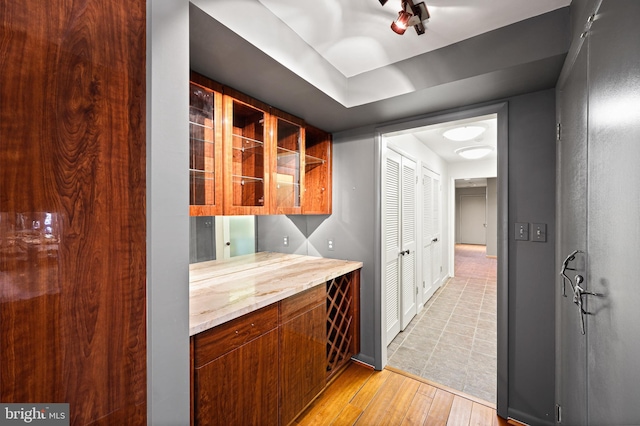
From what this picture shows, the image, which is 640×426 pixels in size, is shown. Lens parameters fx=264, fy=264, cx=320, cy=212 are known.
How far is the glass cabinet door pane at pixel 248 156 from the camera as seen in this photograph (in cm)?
183

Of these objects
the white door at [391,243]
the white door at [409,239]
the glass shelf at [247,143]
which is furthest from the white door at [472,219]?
the glass shelf at [247,143]

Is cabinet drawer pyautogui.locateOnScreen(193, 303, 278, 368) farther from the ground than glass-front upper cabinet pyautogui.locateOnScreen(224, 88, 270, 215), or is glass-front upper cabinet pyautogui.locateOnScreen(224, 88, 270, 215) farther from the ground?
glass-front upper cabinet pyautogui.locateOnScreen(224, 88, 270, 215)

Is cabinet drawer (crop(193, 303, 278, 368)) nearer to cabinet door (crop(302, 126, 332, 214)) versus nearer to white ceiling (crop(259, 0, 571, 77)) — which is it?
cabinet door (crop(302, 126, 332, 214))

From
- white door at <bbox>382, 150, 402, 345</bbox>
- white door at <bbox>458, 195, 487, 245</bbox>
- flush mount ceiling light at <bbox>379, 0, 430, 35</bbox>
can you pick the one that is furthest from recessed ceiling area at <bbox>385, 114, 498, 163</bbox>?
white door at <bbox>458, 195, 487, 245</bbox>

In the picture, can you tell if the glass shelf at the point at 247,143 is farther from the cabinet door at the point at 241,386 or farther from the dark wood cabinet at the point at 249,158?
the cabinet door at the point at 241,386

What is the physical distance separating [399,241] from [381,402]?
153 centimetres

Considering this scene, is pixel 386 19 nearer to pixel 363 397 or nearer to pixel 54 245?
pixel 54 245

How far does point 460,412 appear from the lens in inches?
74.2

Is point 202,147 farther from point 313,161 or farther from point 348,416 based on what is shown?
point 348,416

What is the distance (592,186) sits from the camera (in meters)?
0.97

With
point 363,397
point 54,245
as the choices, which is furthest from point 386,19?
point 363,397

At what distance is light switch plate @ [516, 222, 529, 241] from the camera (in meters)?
1.77

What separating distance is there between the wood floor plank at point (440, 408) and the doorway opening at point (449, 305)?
6.3 inches

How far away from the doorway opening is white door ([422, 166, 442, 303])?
67mm
